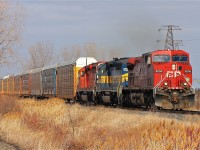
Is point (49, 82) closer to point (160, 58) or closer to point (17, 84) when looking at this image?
point (17, 84)

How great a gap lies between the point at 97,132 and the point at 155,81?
998 centimetres

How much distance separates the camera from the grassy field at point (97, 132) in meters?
9.08

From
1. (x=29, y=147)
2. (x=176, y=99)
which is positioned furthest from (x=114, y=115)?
(x=29, y=147)

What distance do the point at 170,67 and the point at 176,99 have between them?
1985 millimetres

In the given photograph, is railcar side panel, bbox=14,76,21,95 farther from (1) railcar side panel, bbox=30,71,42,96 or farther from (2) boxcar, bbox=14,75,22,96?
(1) railcar side panel, bbox=30,71,42,96

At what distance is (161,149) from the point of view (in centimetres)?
877

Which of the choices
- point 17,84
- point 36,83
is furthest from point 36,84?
point 17,84

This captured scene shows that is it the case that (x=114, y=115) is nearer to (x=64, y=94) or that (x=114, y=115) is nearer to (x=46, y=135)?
(x=46, y=135)

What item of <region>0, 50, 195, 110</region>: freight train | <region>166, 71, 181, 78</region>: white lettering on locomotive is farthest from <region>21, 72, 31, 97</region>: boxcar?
<region>166, 71, 181, 78</region>: white lettering on locomotive

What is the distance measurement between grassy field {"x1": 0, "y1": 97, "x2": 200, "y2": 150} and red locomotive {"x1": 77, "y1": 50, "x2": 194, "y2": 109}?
3.74m

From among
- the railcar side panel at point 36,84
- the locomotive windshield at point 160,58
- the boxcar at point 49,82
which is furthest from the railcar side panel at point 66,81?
the locomotive windshield at point 160,58

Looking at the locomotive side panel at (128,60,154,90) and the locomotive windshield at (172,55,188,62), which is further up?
the locomotive windshield at (172,55,188,62)

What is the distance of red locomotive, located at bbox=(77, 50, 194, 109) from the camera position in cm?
2167

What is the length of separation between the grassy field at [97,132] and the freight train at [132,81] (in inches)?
154
